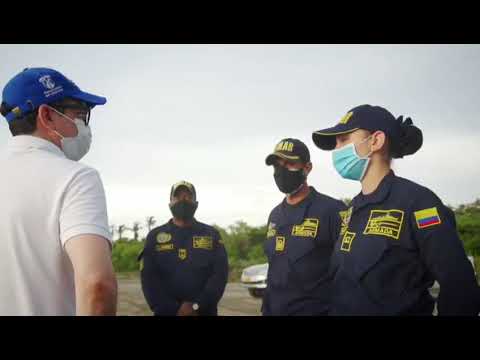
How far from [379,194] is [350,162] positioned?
0.44 meters

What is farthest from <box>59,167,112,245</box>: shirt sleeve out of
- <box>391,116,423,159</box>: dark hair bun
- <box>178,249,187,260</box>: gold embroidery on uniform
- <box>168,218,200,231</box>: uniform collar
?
<box>168,218,200,231</box>: uniform collar

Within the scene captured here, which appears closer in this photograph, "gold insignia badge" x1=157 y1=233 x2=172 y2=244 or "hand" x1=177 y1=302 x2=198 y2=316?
"hand" x1=177 y1=302 x2=198 y2=316

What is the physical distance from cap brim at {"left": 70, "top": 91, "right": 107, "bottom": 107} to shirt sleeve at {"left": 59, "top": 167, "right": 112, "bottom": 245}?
46 cm

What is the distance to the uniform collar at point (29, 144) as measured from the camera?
5.64 feet

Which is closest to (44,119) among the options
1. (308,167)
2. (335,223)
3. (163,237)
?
(335,223)

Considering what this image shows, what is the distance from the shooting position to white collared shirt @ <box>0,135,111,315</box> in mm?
1527

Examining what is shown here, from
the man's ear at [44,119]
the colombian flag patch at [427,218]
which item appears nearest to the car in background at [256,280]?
the colombian flag patch at [427,218]

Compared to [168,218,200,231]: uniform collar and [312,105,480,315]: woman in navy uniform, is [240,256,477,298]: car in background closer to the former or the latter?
[168,218,200,231]: uniform collar

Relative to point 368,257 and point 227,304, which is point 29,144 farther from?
point 227,304

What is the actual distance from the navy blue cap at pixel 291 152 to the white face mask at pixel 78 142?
2464 millimetres

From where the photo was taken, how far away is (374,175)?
3000mm

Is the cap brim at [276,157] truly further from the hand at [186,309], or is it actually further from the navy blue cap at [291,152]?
the hand at [186,309]
